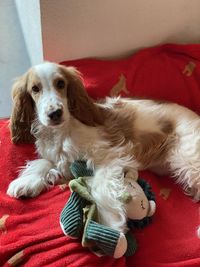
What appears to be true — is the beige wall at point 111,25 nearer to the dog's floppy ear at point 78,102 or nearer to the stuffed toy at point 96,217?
the dog's floppy ear at point 78,102

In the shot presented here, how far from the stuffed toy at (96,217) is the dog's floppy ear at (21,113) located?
300mm

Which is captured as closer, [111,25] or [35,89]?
[35,89]

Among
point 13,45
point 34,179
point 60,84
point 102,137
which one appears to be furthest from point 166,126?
point 13,45

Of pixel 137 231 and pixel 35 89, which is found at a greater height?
pixel 35 89

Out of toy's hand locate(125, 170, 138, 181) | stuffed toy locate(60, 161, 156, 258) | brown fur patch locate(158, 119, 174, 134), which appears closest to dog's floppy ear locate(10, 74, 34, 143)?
stuffed toy locate(60, 161, 156, 258)

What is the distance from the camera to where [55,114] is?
1672 mm

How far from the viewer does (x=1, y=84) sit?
289 centimetres

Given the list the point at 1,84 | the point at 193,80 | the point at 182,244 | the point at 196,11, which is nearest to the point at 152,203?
the point at 182,244

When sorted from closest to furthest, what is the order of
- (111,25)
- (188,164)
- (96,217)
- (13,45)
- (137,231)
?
(96,217) → (137,231) → (188,164) → (111,25) → (13,45)

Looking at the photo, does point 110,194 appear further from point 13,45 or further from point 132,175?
point 13,45

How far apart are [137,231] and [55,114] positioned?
536mm

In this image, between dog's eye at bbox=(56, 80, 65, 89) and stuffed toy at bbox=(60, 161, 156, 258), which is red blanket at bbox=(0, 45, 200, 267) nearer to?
stuffed toy at bbox=(60, 161, 156, 258)

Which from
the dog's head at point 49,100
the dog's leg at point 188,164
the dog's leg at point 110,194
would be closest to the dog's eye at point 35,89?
the dog's head at point 49,100

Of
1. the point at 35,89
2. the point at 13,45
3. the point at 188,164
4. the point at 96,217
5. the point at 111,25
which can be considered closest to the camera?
the point at 96,217
